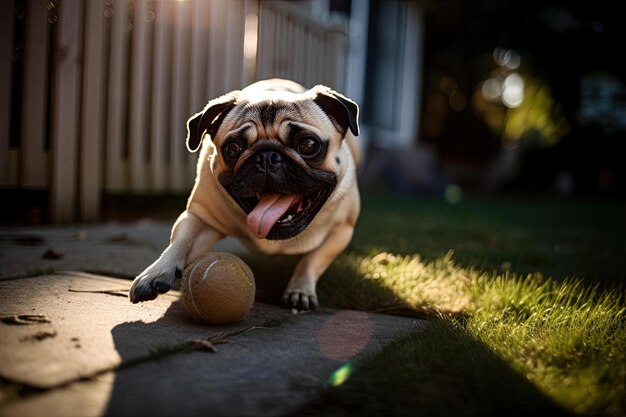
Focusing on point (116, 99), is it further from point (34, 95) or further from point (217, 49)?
point (217, 49)

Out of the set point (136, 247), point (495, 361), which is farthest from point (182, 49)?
point (495, 361)

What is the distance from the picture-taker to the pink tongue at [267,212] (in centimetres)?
238

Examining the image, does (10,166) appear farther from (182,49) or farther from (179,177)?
(182,49)

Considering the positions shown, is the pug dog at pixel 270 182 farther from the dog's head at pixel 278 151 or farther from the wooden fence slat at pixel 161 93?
the wooden fence slat at pixel 161 93

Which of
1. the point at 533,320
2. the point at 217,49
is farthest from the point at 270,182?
the point at 217,49

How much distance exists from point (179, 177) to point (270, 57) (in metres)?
1.86

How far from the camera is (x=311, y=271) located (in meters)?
2.77

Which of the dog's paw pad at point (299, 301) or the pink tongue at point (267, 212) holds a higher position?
the pink tongue at point (267, 212)

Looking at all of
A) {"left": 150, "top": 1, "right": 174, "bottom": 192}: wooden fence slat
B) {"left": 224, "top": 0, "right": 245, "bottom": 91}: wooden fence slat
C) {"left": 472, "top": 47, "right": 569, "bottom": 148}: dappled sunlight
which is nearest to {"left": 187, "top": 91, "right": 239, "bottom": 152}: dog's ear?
{"left": 150, "top": 1, "right": 174, "bottom": 192}: wooden fence slat

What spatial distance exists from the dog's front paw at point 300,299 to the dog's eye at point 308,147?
0.59 metres

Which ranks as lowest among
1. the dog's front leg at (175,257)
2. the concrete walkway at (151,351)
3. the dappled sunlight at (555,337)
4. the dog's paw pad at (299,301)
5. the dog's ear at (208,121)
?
the dog's paw pad at (299,301)

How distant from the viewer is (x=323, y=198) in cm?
261

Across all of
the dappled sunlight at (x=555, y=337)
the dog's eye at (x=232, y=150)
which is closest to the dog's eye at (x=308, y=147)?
the dog's eye at (x=232, y=150)

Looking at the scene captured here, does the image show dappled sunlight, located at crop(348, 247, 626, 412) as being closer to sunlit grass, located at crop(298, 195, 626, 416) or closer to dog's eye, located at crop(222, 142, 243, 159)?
sunlit grass, located at crop(298, 195, 626, 416)
